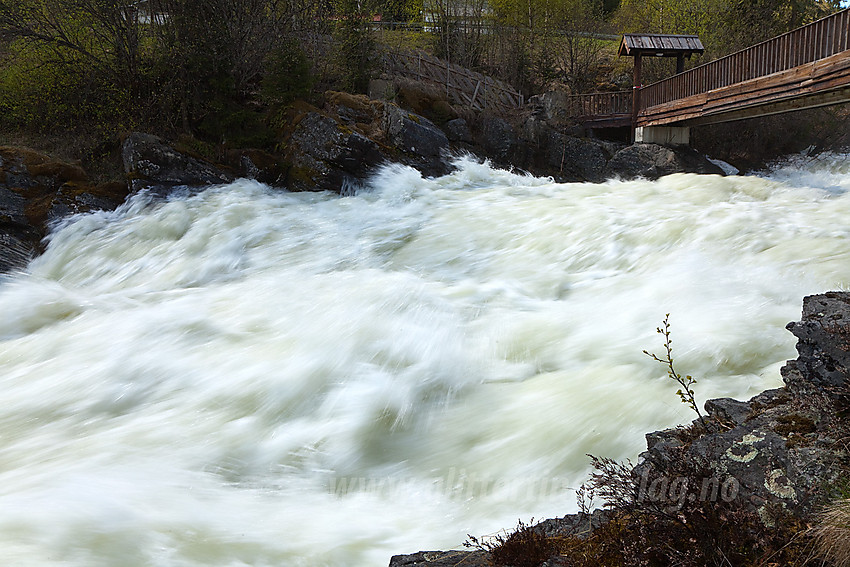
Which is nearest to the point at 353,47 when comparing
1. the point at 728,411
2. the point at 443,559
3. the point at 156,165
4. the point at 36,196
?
the point at 156,165

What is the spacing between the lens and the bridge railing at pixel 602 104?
21.9 m

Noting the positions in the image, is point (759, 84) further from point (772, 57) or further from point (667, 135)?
point (667, 135)

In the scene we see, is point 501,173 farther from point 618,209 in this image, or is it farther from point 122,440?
point 122,440

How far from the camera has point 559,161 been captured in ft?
64.2

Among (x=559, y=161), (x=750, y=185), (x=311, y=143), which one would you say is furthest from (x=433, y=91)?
(x=750, y=185)

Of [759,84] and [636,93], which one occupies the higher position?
[636,93]

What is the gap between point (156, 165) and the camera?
11688mm

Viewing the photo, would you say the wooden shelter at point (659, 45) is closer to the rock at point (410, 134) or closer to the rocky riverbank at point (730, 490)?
the rock at point (410, 134)

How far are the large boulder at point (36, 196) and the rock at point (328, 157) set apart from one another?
11.6 feet

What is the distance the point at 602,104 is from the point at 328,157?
1376 cm

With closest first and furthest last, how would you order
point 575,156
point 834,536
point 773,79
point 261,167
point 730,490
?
point 834,536
point 730,490
point 773,79
point 261,167
point 575,156

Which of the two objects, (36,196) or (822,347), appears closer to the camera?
(822,347)

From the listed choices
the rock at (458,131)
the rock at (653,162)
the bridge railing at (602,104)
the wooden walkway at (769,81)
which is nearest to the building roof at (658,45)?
the wooden walkway at (769,81)

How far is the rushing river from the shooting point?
10.9 ft
